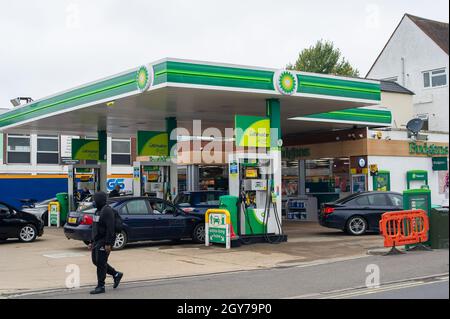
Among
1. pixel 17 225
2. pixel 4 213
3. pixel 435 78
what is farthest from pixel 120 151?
pixel 4 213

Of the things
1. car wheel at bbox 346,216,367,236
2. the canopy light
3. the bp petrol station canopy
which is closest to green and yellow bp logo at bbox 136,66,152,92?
the bp petrol station canopy

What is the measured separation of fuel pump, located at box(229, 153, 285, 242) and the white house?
19185 mm

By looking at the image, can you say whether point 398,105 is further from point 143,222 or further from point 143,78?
point 143,222

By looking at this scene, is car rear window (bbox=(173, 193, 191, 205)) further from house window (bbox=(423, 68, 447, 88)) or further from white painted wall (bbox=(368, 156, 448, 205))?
house window (bbox=(423, 68, 447, 88))

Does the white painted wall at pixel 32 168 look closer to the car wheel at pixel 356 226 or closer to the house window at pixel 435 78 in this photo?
the house window at pixel 435 78

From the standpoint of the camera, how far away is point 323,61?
54375 mm

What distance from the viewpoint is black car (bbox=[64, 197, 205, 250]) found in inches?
621

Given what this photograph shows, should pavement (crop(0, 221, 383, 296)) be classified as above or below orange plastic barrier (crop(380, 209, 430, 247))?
below

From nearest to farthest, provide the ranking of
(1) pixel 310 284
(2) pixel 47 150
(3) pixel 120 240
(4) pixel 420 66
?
(1) pixel 310 284 → (3) pixel 120 240 → (4) pixel 420 66 → (2) pixel 47 150

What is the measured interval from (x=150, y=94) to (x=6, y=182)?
2189 centimetres

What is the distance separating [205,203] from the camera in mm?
18266

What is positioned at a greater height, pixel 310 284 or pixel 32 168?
pixel 32 168

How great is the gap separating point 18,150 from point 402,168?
77.7ft
